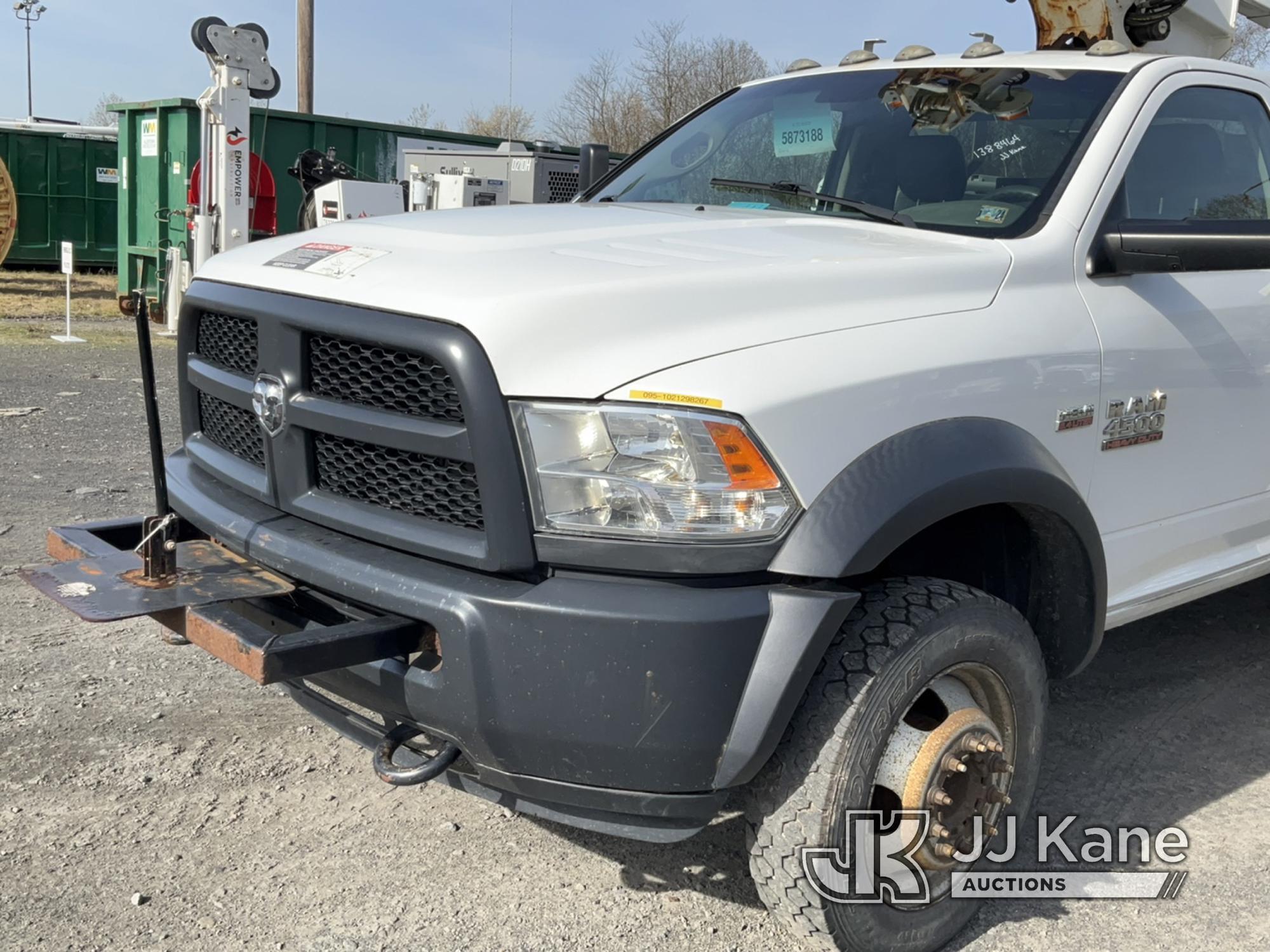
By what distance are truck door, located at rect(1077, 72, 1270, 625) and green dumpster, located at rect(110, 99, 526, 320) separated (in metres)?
12.0

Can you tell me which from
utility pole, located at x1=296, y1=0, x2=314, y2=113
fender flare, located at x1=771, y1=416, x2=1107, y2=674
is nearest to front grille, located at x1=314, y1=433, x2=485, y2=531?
fender flare, located at x1=771, y1=416, x2=1107, y2=674

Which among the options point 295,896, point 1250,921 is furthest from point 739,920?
point 1250,921

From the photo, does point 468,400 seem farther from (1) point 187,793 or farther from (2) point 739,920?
(1) point 187,793

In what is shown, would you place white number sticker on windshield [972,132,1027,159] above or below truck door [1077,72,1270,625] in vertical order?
above

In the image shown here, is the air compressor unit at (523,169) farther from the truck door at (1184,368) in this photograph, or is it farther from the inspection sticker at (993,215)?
the inspection sticker at (993,215)

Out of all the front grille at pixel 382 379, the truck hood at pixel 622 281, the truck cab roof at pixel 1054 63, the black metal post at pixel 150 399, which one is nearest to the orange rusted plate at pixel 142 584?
the black metal post at pixel 150 399

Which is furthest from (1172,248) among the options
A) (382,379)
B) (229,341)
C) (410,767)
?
(229,341)

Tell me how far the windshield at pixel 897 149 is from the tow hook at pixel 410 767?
1.81 metres

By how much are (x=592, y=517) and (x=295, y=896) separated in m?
1.28

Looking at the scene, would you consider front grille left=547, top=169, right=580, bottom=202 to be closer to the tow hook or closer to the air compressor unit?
the air compressor unit

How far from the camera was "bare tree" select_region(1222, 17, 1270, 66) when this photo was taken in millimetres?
5855

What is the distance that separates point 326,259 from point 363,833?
1468 millimetres

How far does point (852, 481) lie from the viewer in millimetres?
2367

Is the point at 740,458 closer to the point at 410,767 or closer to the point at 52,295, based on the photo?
the point at 410,767
